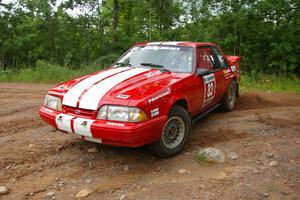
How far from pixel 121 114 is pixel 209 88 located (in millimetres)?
2173

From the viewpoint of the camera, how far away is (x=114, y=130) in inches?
142

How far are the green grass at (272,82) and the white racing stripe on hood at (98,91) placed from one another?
7510 millimetres

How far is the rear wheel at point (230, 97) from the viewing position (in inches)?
255

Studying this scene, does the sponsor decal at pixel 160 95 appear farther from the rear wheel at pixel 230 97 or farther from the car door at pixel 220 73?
the rear wheel at pixel 230 97

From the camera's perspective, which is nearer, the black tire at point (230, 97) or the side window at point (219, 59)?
the side window at point (219, 59)

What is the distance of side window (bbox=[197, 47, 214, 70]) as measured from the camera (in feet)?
17.2

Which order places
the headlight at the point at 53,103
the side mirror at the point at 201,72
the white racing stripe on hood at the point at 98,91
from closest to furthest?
the white racing stripe on hood at the point at 98,91 < the headlight at the point at 53,103 < the side mirror at the point at 201,72

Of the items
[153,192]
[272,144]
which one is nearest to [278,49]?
[272,144]

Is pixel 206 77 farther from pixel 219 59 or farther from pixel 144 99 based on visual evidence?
pixel 144 99

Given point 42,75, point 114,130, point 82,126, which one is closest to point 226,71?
point 114,130

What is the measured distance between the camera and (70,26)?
1650 cm

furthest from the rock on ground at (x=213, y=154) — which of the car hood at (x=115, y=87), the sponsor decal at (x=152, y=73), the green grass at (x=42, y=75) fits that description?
the green grass at (x=42, y=75)

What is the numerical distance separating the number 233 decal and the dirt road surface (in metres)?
0.52

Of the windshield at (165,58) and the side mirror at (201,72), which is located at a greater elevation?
the windshield at (165,58)
